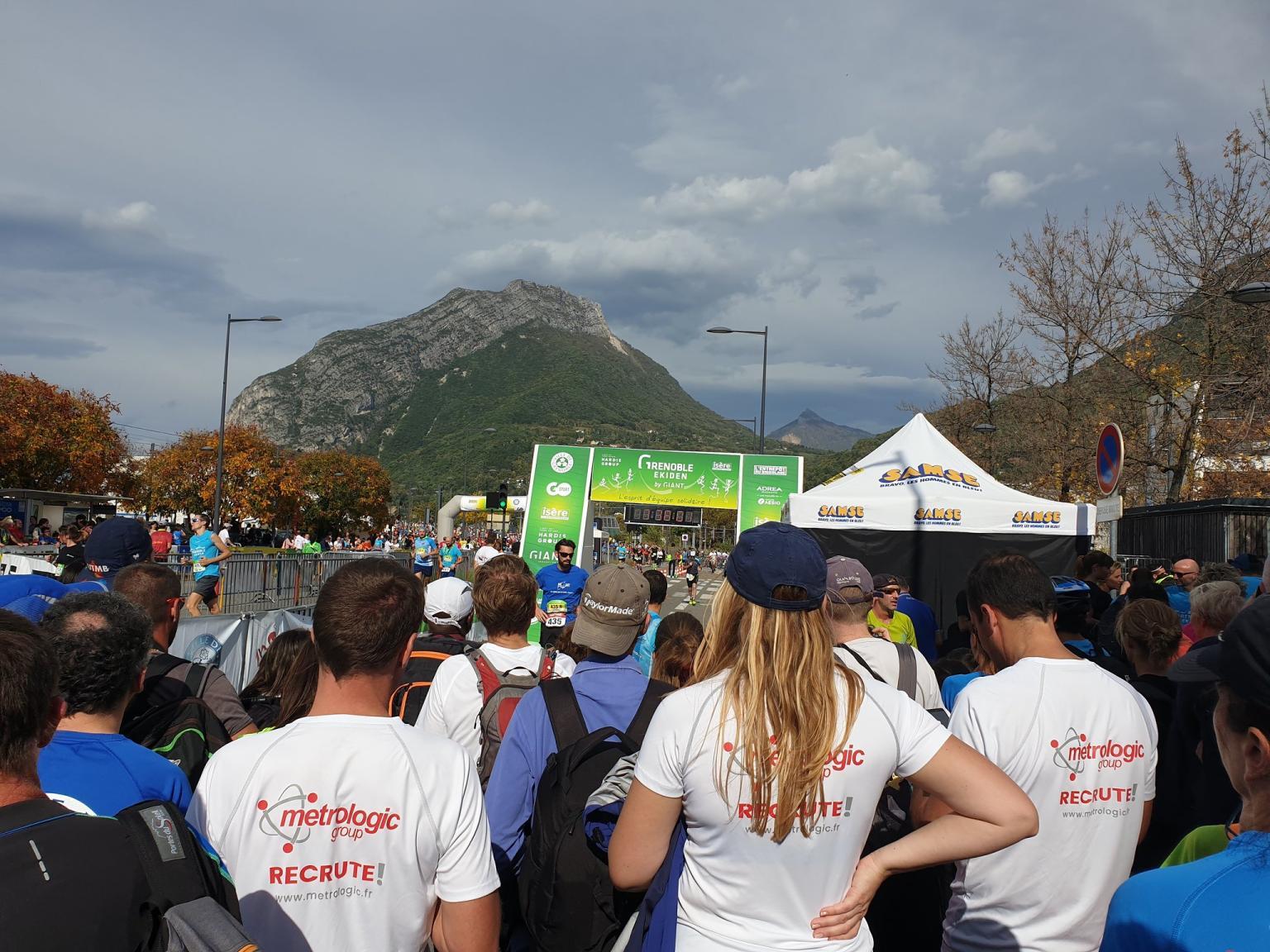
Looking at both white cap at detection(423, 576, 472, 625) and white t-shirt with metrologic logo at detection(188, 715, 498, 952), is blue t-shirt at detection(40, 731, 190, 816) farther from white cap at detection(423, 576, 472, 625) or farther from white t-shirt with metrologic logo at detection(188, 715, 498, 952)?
white cap at detection(423, 576, 472, 625)

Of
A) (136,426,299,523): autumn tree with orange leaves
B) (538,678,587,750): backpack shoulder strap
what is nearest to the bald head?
(538,678,587,750): backpack shoulder strap

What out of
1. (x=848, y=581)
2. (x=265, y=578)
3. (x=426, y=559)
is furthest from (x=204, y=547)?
(x=848, y=581)

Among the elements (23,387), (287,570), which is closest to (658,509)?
(287,570)

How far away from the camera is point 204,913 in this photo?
1.47 m

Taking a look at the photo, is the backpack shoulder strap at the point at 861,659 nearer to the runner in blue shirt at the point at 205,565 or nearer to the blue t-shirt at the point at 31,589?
the blue t-shirt at the point at 31,589

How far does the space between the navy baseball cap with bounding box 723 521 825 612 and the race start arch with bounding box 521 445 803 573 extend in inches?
677

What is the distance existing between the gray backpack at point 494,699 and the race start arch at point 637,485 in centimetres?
1564

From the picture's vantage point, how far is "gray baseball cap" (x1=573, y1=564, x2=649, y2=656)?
323 cm

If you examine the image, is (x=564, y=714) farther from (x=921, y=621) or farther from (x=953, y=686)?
(x=921, y=621)

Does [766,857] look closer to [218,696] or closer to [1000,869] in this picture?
[1000,869]

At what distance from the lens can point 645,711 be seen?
307 cm

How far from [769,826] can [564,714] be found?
41.6 inches

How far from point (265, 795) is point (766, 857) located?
1161mm

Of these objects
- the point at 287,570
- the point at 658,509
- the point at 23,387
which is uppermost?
the point at 23,387
